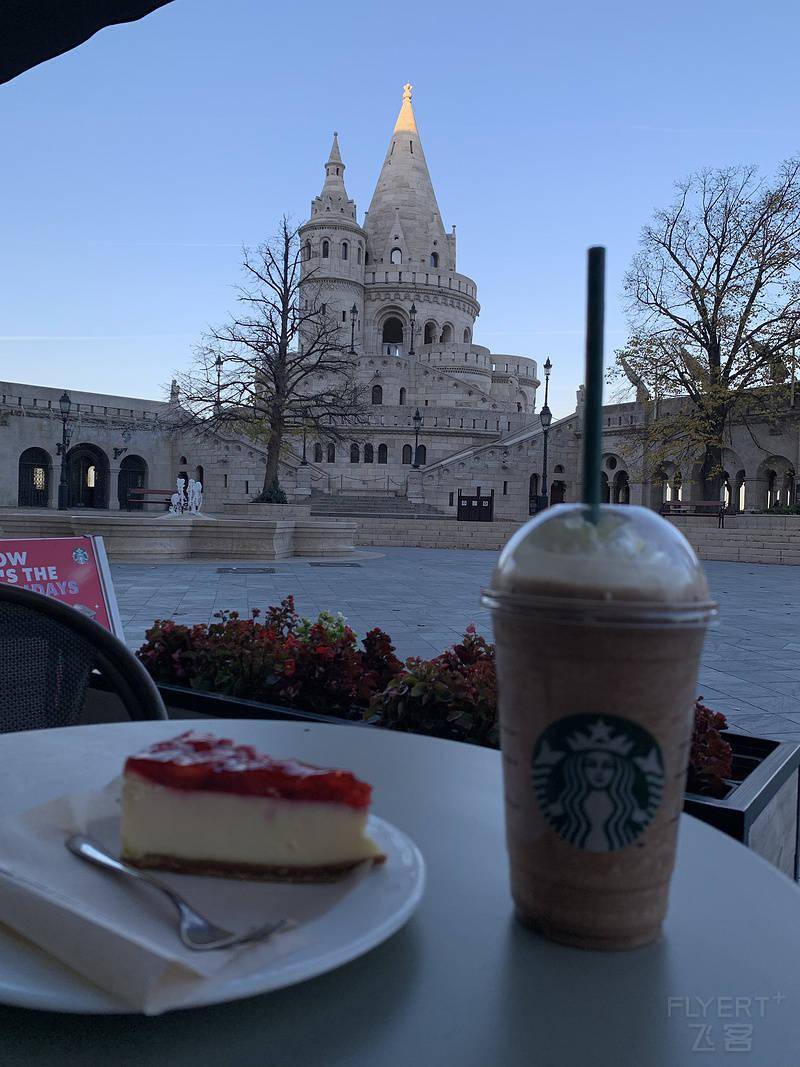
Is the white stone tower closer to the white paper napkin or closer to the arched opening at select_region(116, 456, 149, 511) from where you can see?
the arched opening at select_region(116, 456, 149, 511)

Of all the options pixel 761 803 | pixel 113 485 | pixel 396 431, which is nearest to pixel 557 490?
pixel 396 431

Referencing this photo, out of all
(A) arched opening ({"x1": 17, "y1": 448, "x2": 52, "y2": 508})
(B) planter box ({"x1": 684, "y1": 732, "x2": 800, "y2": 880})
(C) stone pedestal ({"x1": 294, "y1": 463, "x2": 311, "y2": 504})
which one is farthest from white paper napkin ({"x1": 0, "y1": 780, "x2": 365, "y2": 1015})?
(A) arched opening ({"x1": 17, "y1": 448, "x2": 52, "y2": 508})

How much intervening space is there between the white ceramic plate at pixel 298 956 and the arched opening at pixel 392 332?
66.8 metres

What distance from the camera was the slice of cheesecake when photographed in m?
0.88

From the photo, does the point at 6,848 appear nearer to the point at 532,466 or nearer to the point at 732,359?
the point at 732,359

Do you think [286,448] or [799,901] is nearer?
[799,901]

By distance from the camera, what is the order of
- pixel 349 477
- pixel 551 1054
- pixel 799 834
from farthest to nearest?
pixel 349 477 → pixel 799 834 → pixel 551 1054

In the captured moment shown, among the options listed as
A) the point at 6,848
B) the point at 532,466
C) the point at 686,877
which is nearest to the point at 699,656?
the point at 686,877

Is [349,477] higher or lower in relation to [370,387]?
lower

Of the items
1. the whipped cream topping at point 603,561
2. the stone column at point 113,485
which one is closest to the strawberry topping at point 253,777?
the whipped cream topping at point 603,561

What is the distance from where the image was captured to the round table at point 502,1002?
0.69 metres

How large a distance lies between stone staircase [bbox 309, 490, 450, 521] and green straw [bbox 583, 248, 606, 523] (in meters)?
33.5

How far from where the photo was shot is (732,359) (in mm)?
26344

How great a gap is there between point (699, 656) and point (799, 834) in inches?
99.2
